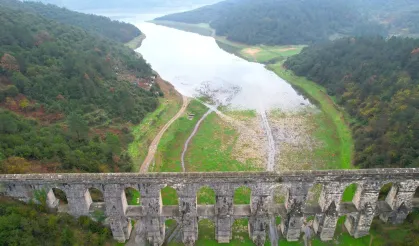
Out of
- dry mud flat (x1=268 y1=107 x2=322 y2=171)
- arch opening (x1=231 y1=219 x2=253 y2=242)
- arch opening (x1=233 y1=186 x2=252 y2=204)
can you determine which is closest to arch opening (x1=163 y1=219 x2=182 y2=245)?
arch opening (x1=231 y1=219 x2=253 y2=242)

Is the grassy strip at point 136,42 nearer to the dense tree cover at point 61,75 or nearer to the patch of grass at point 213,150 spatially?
the dense tree cover at point 61,75

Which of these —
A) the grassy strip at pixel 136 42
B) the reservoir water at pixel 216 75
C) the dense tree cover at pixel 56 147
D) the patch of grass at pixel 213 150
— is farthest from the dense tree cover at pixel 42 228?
the grassy strip at pixel 136 42

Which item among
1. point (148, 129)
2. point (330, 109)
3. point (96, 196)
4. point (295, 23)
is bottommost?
point (148, 129)

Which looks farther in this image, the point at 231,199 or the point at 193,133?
the point at 193,133

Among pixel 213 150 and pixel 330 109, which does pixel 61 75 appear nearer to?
pixel 213 150

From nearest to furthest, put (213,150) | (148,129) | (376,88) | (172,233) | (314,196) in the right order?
(172,233) → (314,196) → (213,150) → (148,129) → (376,88)

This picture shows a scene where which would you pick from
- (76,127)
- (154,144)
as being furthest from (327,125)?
(76,127)

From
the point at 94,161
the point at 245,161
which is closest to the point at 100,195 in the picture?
the point at 94,161
